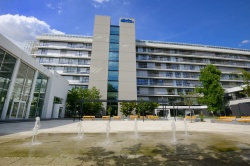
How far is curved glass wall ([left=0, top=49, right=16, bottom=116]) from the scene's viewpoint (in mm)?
13875

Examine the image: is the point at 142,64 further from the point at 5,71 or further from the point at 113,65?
the point at 5,71

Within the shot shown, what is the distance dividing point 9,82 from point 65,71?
26.7 metres

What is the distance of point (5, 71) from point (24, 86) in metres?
4.03

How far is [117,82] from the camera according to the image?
37562mm

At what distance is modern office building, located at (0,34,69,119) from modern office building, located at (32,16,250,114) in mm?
12305

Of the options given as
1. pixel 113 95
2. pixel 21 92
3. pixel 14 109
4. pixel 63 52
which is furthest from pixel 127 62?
pixel 14 109

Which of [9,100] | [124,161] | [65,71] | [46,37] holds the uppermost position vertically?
[46,37]

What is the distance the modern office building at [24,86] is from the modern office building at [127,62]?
484 inches

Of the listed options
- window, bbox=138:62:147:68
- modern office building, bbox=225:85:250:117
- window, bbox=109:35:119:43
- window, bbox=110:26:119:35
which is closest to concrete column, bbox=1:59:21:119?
window, bbox=109:35:119:43

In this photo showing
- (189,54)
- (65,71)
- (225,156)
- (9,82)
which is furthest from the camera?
(189,54)

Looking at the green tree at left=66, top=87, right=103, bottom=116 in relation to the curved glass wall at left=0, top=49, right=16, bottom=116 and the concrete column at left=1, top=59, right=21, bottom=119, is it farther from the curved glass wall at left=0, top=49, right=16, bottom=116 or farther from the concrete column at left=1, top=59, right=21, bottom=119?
the curved glass wall at left=0, top=49, right=16, bottom=116

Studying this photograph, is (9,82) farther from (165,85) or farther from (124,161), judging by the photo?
(165,85)

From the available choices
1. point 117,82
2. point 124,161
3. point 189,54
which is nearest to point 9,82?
point 124,161

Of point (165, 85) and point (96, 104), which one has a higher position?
point (165, 85)
